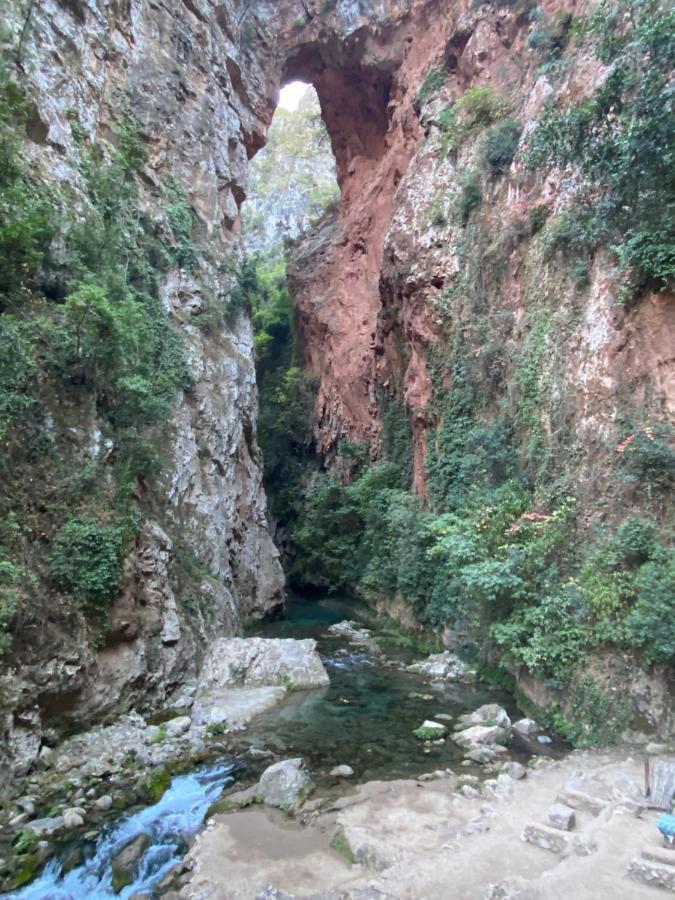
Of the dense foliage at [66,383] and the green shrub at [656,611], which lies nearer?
the green shrub at [656,611]

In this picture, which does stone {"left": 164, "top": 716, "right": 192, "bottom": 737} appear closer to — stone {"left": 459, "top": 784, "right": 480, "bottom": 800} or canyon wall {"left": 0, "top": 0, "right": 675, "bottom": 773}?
canyon wall {"left": 0, "top": 0, "right": 675, "bottom": 773}

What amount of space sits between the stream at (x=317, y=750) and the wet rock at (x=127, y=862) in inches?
2.1

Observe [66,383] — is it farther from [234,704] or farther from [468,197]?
[468,197]

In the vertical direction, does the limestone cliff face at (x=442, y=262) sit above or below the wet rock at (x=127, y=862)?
above

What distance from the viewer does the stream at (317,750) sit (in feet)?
19.9

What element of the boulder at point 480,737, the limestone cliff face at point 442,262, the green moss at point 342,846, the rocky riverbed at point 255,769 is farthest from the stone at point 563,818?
the limestone cliff face at point 442,262

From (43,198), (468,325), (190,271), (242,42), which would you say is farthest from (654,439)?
(242,42)

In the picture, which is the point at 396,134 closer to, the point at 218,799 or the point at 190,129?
the point at 190,129

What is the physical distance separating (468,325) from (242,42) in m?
19.8

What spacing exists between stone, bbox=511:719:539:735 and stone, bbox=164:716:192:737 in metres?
5.60

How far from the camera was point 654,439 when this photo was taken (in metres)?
9.29

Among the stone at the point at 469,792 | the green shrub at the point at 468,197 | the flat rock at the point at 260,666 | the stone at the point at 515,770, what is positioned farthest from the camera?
the green shrub at the point at 468,197

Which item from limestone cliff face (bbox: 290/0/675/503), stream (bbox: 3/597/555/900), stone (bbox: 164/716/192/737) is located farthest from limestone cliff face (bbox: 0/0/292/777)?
limestone cliff face (bbox: 290/0/675/503)

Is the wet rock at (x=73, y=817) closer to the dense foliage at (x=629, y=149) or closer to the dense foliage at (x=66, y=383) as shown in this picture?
the dense foliage at (x=66, y=383)
